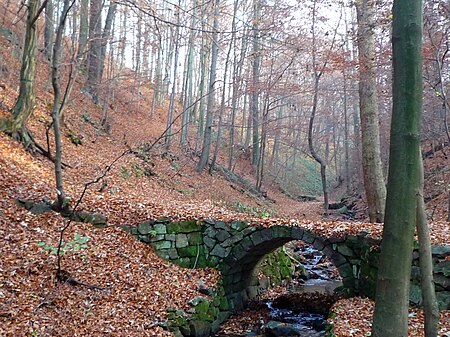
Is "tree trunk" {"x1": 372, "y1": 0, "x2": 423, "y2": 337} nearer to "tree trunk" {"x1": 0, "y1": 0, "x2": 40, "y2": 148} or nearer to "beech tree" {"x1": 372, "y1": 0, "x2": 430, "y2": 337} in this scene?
"beech tree" {"x1": 372, "y1": 0, "x2": 430, "y2": 337}

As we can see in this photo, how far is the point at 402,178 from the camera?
9.88 feet

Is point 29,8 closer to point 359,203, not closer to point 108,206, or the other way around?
point 108,206

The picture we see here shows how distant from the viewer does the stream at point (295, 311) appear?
7.61 m

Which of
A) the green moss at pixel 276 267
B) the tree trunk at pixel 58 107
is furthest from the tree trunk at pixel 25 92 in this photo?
the green moss at pixel 276 267

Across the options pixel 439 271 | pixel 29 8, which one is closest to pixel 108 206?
pixel 29 8

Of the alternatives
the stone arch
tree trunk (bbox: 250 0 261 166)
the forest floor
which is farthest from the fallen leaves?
tree trunk (bbox: 250 0 261 166)

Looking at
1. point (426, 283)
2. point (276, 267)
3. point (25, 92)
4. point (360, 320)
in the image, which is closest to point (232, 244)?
point (360, 320)

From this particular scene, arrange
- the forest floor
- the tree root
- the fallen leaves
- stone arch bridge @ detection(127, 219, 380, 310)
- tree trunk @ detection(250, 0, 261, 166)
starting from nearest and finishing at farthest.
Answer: the fallen leaves < the forest floor < the tree root < stone arch bridge @ detection(127, 219, 380, 310) < tree trunk @ detection(250, 0, 261, 166)

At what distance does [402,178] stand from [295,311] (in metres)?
6.79

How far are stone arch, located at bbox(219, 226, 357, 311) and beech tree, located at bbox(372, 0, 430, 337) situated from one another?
4632 mm

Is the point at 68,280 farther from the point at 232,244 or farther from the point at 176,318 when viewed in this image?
the point at 232,244

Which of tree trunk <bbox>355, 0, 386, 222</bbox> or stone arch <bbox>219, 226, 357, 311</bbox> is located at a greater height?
tree trunk <bbox>355, 0, 386, 222</bbox>

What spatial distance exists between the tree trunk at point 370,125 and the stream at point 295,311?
2.45m

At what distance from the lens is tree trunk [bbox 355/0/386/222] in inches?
318
